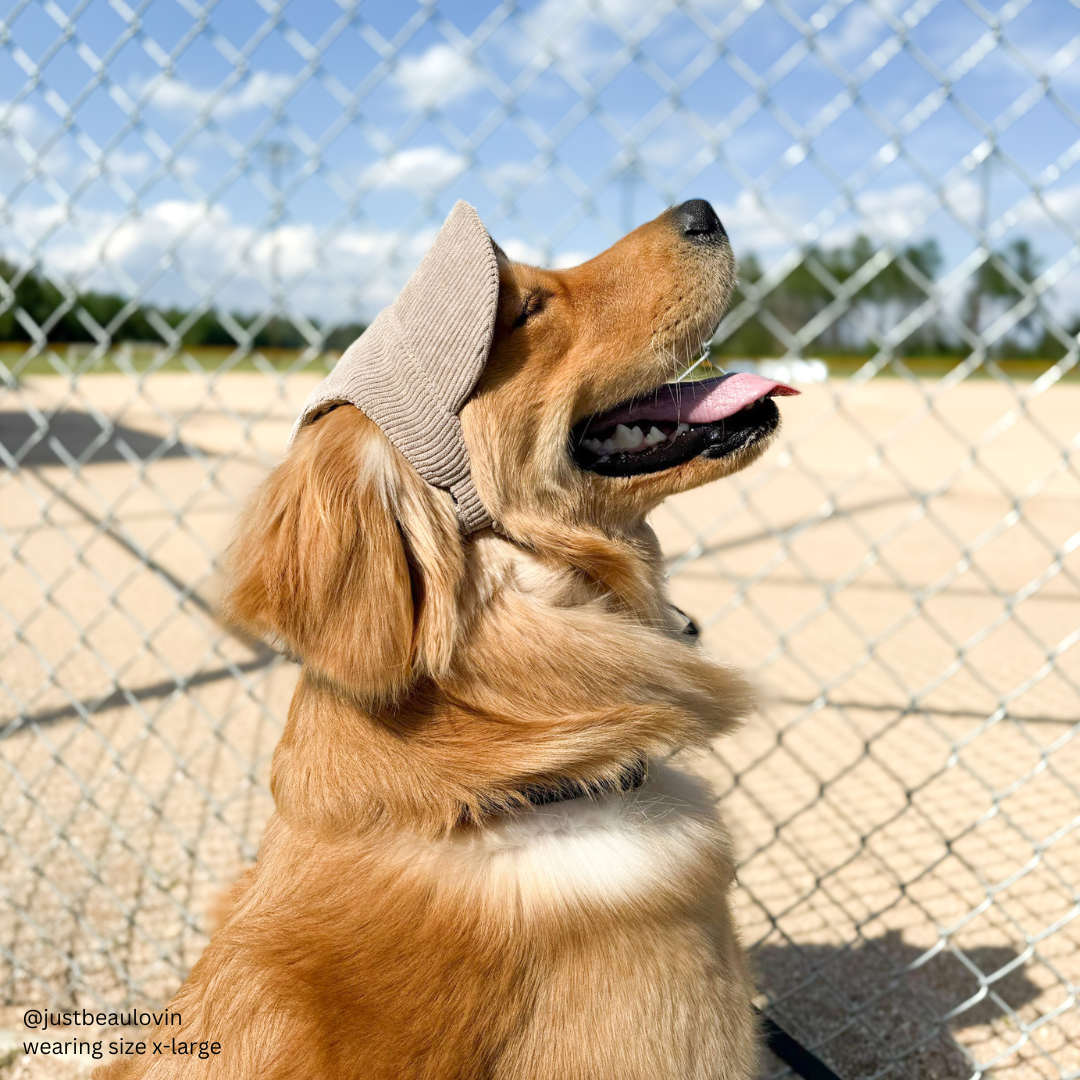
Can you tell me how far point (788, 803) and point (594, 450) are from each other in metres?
2.17

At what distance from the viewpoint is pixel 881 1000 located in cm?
248

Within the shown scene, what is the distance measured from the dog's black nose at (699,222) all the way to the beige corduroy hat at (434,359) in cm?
45

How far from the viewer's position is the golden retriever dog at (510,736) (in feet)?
4.78

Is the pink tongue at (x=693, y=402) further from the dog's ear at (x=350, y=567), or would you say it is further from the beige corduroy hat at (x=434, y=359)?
the dog's ear at (x=350, y=567)

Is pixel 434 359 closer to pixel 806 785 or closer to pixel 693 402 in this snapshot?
pixel 693 402

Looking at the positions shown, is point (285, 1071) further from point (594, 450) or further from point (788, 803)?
point (788, 803)

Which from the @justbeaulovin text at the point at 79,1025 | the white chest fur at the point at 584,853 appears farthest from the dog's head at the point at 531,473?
the @justbeaulovin text at the point at 79,1025

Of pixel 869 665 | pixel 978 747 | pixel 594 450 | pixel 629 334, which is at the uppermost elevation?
pixel 629 334

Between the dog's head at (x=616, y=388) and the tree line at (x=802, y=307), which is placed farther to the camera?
the tree line at (x=802, y=307)

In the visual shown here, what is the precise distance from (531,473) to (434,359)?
0.96ft

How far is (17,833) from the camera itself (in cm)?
320

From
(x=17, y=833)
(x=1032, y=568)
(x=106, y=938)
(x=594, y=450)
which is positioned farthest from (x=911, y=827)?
(x=1032, y=568)

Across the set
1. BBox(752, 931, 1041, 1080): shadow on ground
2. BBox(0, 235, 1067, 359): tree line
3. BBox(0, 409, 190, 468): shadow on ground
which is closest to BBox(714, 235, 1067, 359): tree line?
BBox(0, 235, 1067, 359): tree line

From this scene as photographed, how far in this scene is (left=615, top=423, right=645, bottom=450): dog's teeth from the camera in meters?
1.87
